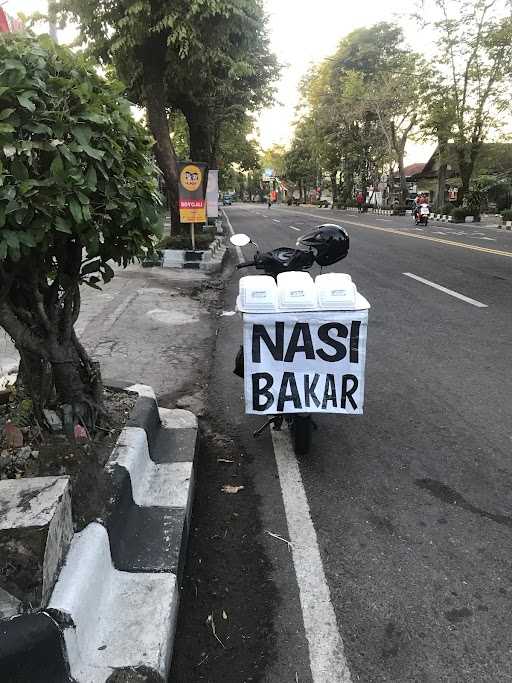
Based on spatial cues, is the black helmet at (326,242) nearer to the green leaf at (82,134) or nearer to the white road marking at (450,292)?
the green leaf at (82,134)

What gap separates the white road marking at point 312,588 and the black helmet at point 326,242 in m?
1.51

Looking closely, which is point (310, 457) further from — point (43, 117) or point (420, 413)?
point (43, 117)

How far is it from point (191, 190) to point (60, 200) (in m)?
9.80

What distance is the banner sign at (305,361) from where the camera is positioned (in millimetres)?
3117

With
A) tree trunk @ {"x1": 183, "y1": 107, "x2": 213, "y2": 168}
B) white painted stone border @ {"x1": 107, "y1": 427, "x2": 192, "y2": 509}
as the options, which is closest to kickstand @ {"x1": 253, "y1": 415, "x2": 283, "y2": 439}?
white painted stone border @ {"x1": 107, "y1": 427, "x2": 192, "y2": 509}

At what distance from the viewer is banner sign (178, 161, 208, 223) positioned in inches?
447

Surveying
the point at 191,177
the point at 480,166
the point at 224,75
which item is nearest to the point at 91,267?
the point at 191,177

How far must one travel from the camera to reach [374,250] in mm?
14586

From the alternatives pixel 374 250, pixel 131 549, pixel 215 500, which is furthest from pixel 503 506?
pixel 374 250

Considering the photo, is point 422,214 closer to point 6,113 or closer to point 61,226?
point 61,226

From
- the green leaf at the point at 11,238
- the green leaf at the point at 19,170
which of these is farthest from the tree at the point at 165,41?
the green leaf at the point at 11,238

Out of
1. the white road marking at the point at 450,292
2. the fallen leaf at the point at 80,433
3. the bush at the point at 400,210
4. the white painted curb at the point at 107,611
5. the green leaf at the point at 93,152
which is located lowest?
the white painted curb at the point at 107,611

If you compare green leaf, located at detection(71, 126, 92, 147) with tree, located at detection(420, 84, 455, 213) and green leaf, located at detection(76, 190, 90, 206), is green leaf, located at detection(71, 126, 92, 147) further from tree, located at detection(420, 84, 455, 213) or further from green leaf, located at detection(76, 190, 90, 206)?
tree, located at detection(420, 84, 455, 213)

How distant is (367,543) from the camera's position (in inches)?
103
